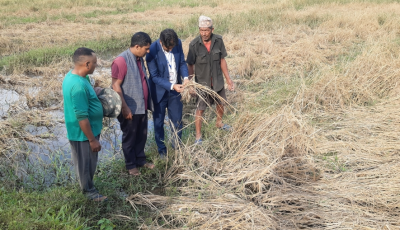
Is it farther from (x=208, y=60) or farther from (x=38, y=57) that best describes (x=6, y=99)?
(x=208, y=60)

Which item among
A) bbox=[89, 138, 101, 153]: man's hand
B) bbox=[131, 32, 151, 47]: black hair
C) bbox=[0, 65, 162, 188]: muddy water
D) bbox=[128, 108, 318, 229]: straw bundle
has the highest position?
bbox=[131, 32, 151, 47]: black hair

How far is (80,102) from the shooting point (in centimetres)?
268

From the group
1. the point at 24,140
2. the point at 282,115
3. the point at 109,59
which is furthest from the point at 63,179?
the point at 109,59

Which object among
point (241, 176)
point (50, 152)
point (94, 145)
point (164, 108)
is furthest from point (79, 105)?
point (50, 152)

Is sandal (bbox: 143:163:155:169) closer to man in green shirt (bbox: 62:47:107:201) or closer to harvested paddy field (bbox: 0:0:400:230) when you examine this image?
harvested paddy field (bbox: 0:0:400:230)

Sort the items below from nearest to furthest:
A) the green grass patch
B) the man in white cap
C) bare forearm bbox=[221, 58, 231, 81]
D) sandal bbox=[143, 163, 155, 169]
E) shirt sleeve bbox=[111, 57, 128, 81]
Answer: shirt sleeve bbox=[111, 57, 128, 81] → sandal bbox=[143, 163, 155, 169] → the man in white cap → bare forearm bbox=[221, 58, 231, 81] → the green grass patch

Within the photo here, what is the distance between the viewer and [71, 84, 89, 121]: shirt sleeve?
2645 millimetres

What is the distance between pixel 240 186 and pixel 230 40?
6908mm

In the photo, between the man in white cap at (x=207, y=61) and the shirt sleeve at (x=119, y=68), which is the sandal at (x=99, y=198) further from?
the man in white cap at (x=207, y=61)

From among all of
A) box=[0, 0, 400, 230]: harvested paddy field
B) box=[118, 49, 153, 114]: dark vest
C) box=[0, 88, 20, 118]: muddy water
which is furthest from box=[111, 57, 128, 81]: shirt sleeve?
box=[0, 88, 20, 118]: muddy water

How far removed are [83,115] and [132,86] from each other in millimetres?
742

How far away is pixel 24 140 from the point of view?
4352 mm

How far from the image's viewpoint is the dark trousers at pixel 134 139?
11.4ft

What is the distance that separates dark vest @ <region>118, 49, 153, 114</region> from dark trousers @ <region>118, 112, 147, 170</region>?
12 cm
